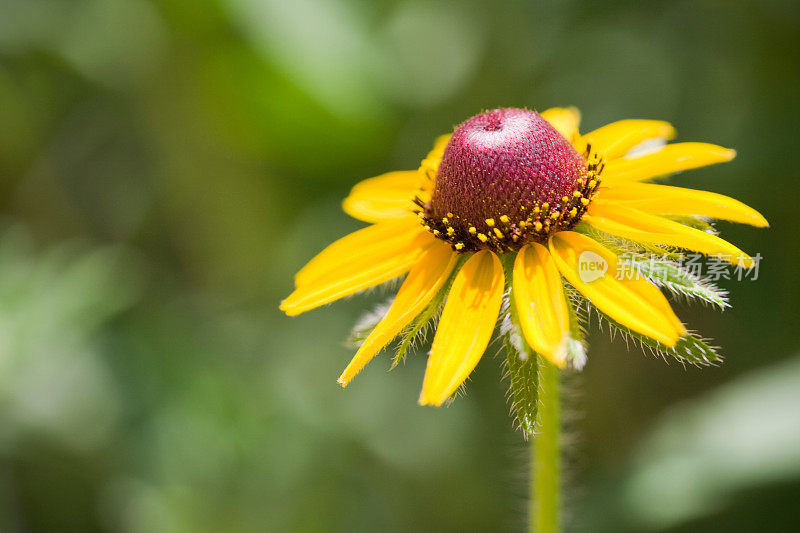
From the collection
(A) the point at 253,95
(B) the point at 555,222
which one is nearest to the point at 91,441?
(A) the point at 253,95

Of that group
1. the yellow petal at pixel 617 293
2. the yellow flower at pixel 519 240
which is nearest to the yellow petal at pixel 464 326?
the yellow flower at pixel 519 240

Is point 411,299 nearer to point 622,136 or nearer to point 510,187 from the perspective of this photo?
point 510,187

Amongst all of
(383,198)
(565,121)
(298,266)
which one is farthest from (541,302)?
(298,266)

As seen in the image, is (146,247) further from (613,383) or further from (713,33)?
(713,33)

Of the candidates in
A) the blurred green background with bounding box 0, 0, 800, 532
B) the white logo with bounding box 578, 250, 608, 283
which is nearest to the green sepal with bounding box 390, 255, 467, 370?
the white logo with bounding box 578, 250, 608, 283

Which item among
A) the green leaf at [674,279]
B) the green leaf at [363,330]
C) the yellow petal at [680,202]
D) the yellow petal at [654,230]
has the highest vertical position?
the yellow petal at [680,202]

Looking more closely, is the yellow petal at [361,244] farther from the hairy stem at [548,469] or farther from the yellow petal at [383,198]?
the hairy stem at [548,469]

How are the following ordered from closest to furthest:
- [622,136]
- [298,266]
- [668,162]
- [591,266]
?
[591,266]
[668,162]
[622,136]
[298,266]
